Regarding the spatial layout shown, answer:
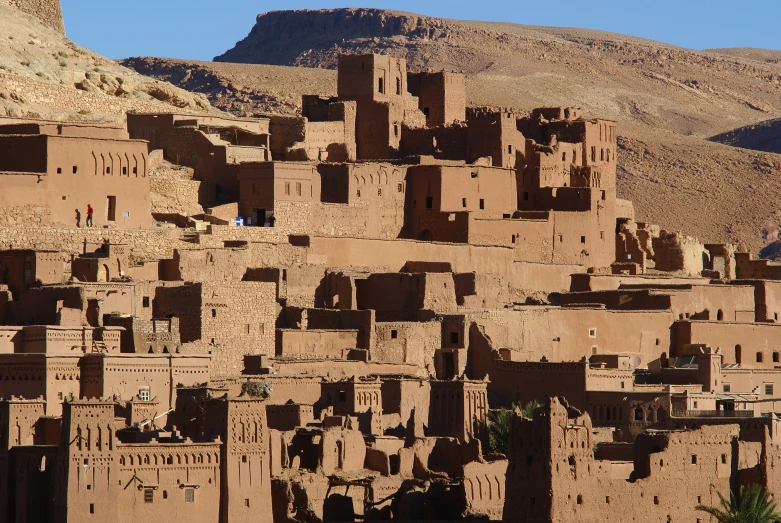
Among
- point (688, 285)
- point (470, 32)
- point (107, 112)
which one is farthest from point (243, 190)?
point (470, 32)

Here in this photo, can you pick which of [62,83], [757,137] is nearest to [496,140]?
[62,83]

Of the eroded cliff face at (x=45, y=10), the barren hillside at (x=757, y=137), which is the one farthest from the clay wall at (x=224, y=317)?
the barren hillside at (x=757, y=137)

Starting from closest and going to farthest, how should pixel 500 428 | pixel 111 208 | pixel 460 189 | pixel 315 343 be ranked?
pixel 500 428 → pixel 315 343 → pixel 111 208 → pixel 460 189

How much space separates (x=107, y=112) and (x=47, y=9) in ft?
30.3

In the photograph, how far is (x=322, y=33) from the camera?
418ft

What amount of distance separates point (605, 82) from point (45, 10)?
205 feet

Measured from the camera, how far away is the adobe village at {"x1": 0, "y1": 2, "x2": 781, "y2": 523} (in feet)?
118

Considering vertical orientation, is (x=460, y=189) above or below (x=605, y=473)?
above

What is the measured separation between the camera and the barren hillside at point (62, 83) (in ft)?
175

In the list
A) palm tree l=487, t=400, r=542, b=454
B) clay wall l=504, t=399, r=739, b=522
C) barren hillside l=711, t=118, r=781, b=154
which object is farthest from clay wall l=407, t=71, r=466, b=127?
barren hillside l=711, t=118, r=781, b=154

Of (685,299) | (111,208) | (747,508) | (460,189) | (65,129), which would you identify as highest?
(65,129)

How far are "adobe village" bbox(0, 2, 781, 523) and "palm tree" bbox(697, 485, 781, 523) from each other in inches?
15.8

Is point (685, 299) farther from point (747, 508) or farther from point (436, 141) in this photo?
point (747, 508)

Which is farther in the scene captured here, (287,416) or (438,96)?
(438,96)
